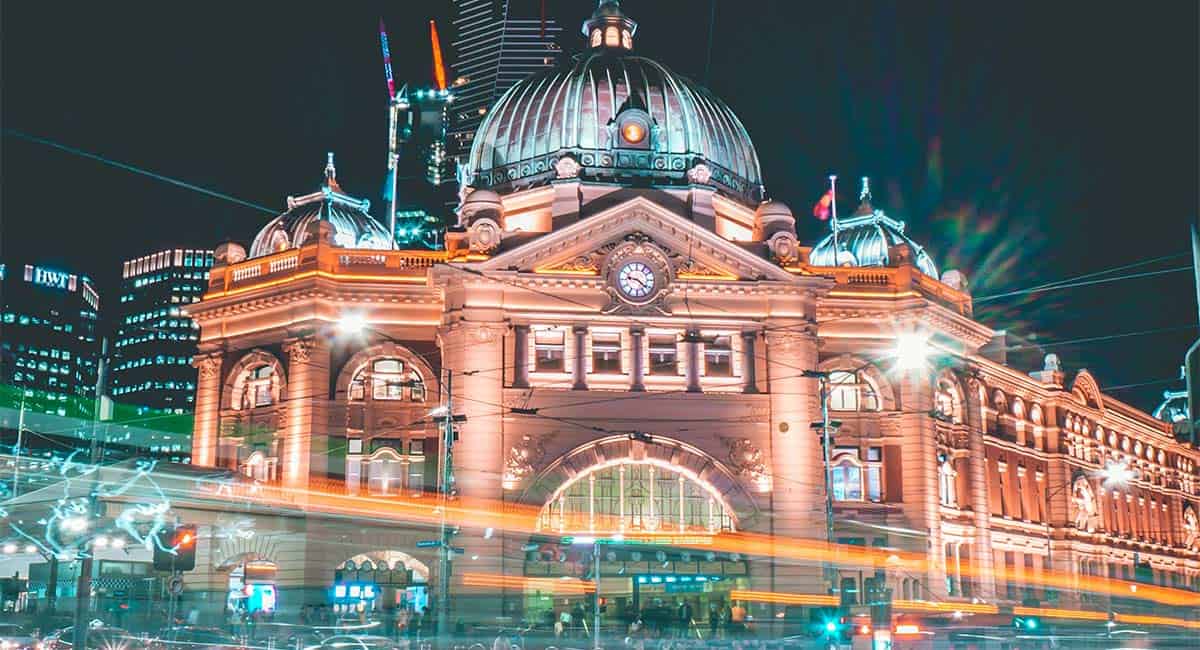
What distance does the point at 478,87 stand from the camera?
18050 centimetres

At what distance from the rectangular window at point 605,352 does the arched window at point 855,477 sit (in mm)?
12632

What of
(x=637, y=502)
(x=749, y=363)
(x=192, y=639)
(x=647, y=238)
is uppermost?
(x=647, y=238)

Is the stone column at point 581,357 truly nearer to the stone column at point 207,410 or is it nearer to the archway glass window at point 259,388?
the archway glass window at point 259,388

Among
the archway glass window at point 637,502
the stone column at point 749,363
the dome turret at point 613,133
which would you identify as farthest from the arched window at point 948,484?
the dome turret at point 613,133

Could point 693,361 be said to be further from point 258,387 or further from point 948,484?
point 258,387

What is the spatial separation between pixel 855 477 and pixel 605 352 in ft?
48.2

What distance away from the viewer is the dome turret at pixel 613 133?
79438 mm

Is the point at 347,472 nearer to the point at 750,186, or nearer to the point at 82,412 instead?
the point at 750,186

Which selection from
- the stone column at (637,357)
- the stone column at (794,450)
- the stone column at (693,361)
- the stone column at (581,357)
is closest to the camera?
the stone column at (794,450)

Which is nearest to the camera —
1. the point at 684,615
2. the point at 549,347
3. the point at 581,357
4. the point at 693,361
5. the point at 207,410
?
the point at 684,615

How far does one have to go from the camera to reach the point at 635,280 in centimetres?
7075

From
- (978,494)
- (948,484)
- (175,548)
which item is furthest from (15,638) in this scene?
(978,494)

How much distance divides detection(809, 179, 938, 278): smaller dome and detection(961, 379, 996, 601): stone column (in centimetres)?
781

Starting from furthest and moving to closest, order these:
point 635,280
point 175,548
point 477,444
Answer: point 635,280, point 477,444, point 175,548
